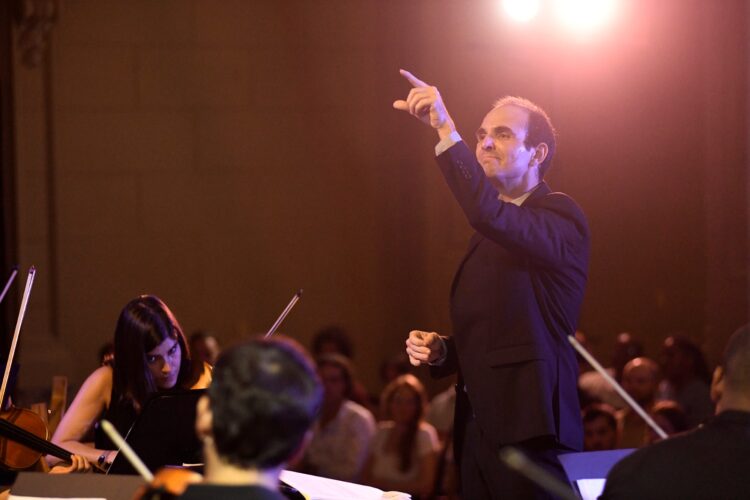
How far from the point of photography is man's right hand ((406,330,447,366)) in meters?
2.93

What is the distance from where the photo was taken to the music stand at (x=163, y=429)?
278 cm

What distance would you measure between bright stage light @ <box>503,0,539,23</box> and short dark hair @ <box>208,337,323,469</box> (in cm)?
579

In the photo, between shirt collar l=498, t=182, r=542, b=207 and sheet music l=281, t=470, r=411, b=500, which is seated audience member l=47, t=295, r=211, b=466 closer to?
sheet music l=281, t=470, r=411, b=500

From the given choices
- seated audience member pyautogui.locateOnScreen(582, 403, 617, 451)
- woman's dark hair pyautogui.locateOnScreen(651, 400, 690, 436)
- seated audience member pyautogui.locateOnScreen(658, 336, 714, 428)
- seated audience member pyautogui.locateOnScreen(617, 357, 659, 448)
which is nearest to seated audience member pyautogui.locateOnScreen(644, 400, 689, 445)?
woman's dark hair pyautogui.locateOnScreen(651, 400, 690, 436)

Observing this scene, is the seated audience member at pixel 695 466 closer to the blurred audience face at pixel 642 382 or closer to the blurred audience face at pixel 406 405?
the blurred audience face at pixel 406 405

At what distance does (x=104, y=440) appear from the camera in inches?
148

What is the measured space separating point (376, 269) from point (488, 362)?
465cm

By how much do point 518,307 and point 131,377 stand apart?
1.46 metres

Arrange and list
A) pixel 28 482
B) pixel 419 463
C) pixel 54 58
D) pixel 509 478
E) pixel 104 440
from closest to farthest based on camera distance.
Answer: pixel 28 482 < pixel 509 478 < pixel 104 440 < pixel 419 463 < pixel 54 58

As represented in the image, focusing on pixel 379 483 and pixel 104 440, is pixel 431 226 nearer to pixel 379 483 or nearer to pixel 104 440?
pixel 379 483

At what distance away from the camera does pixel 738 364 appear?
6.93 feet

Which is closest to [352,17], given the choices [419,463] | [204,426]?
[419,463]

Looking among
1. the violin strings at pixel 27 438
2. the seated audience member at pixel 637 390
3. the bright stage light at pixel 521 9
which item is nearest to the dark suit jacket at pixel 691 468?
the violin strings at pixel 27 438

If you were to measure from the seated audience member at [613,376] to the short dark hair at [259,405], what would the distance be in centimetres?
436
